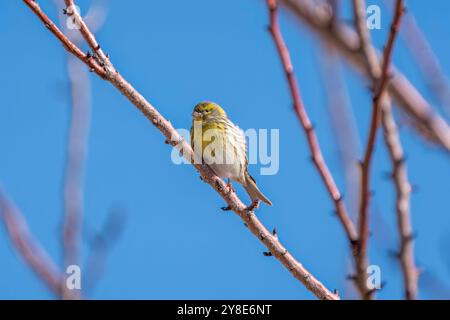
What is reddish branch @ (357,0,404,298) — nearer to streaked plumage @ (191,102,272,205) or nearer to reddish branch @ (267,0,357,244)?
reddish branch @ (267,0,357,244)

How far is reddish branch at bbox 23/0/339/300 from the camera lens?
2.93m

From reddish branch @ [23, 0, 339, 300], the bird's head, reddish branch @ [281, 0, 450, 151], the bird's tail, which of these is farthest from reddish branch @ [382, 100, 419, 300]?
the bird's head

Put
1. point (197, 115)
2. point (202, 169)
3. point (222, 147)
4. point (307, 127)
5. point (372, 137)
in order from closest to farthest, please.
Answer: point (372, 137) < point (307, 127) < point (202, 169) < point (222, 147) < point (197, 115)

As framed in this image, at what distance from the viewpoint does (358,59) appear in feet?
3.97

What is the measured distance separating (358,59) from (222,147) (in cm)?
480

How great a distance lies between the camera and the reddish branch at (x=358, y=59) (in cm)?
120

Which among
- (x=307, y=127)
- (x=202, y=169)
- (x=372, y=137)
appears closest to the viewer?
(x=372, y=137)

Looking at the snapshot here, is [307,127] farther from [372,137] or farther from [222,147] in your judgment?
[222,147]

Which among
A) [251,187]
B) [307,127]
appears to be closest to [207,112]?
[251,187]

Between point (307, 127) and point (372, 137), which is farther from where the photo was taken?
point (307, 127)
